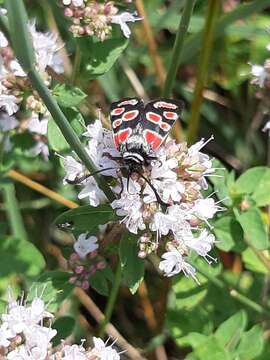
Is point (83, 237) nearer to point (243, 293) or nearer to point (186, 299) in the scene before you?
point (186, 299)

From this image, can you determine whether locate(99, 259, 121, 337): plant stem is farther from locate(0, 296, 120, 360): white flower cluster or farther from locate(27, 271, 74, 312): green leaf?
locate(0, 296, 120, 360): white flower cluster

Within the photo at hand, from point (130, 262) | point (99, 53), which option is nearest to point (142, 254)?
point (130, 262)

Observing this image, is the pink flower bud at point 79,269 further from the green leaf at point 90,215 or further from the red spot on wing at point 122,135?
the red spot on wing at point 122,135

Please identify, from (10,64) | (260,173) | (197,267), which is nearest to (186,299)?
(197,267)

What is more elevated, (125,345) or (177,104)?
(177,104)

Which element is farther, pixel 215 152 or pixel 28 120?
pixel 215 152

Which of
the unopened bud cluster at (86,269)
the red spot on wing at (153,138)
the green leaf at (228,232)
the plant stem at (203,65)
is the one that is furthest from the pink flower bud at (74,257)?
the plant stem at (203,65)

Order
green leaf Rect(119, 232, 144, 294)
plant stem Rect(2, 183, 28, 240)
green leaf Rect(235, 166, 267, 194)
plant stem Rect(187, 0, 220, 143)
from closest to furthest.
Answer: green leaf Rect(119, 232, 144, 294), green leaf Rect(235, 166, 267, 194), plant stem Rect(187, 0, 220, 143), plant stem Rect(2, 183, 28, 240)

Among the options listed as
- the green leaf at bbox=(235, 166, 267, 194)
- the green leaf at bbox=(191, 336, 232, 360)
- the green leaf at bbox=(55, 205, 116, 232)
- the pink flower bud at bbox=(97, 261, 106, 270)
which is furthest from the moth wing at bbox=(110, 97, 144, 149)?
the green leaf at bbox=(191, 336, 232, 360)
